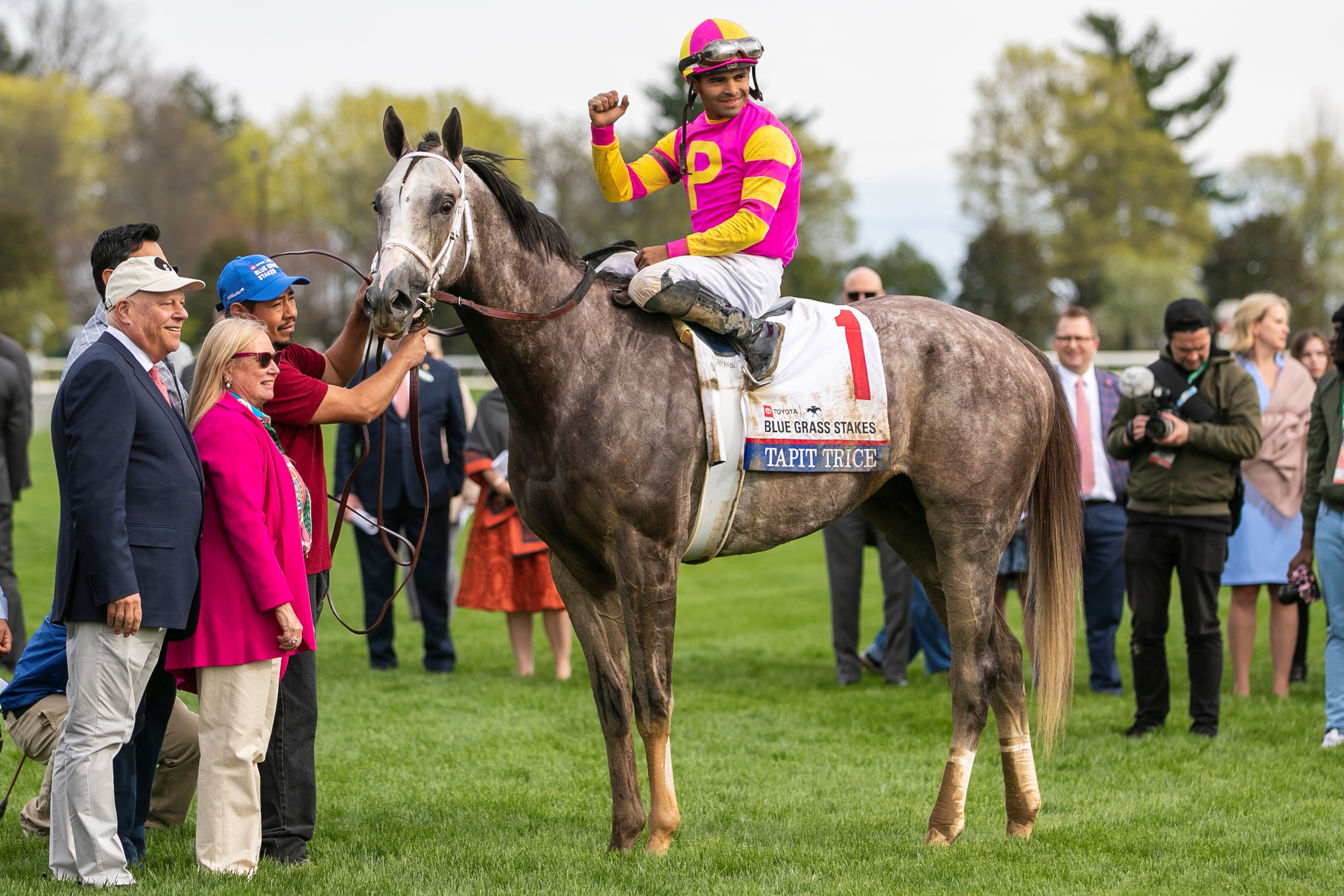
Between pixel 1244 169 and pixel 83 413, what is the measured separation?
54.6m

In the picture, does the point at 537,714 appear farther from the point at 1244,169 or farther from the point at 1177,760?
the point at 1244,169

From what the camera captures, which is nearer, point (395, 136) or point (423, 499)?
point (395, 136)

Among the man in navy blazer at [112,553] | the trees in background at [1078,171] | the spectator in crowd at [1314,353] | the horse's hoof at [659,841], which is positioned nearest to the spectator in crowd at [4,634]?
the man in navy blazer at [112,553]

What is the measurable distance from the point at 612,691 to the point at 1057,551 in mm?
1972

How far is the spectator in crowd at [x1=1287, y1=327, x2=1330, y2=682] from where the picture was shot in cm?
824

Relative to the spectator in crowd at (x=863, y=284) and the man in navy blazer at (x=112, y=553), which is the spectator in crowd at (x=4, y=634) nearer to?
the man in navy blazer at (x=112, y=553)

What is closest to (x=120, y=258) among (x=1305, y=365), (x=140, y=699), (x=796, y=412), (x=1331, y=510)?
(x=140, y=699)

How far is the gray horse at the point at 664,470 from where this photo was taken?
4.07 meters

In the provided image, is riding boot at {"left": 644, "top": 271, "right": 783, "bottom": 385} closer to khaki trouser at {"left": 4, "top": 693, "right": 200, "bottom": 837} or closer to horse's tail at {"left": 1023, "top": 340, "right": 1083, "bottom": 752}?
horse's tail at {"left": 1023, "top": 340, "right": 1083, "bottom": 752}

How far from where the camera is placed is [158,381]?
3932 millimetres

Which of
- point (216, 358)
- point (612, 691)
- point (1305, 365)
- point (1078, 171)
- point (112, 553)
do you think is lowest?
point (612, 691)

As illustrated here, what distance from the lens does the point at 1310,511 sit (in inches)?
253

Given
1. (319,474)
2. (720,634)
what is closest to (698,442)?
(319,474)

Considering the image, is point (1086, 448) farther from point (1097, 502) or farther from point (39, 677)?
point (39, 677)
